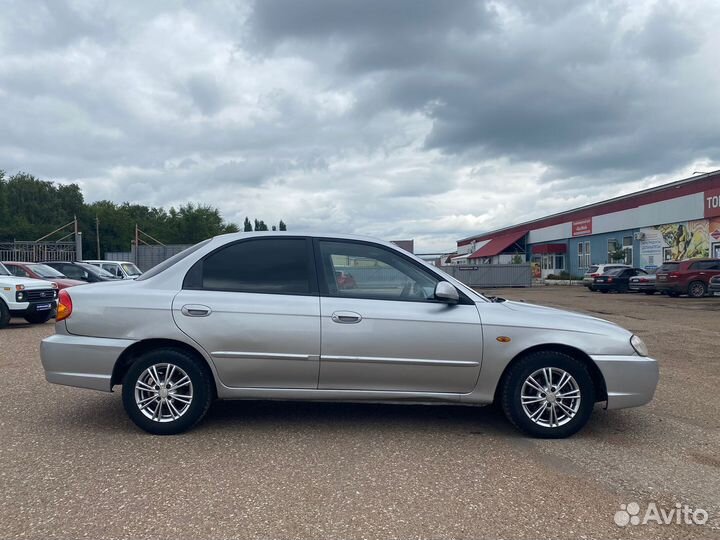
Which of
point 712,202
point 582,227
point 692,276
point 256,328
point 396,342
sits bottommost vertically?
point 396,342

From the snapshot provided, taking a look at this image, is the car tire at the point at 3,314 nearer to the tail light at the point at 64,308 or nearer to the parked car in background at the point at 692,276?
the tail light at the point at 64,308

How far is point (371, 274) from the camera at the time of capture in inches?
194

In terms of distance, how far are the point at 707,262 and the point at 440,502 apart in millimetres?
24838

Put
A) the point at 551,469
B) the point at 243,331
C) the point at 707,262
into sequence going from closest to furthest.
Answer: the point at 551,469, the point at 243,331, the point at 707,262

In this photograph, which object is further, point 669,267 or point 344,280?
point 669,267

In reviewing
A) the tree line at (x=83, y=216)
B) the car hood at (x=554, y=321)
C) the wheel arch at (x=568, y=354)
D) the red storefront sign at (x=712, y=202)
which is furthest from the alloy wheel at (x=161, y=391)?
the tree line at (x=83, y=216)

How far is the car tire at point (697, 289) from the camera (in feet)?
78.4

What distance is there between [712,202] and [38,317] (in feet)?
106

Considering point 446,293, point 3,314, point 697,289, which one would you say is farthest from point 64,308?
point 697,289

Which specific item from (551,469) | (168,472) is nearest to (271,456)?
(168,472)

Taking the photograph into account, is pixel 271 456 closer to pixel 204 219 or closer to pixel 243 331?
pixel 243 331

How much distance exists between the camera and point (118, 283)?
5031 mm

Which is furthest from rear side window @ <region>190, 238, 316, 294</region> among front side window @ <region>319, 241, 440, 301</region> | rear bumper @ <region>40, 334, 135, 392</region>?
rear bumper @ <region>40, 334, 135, 392</region>

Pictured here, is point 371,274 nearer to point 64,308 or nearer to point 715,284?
point 64,308
